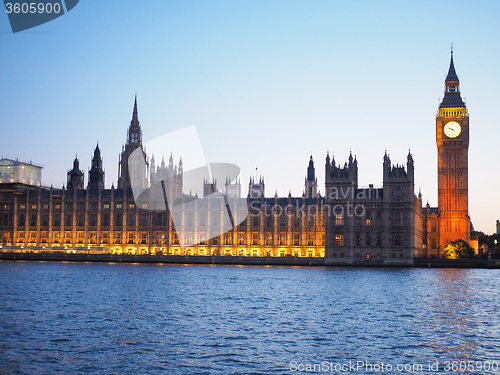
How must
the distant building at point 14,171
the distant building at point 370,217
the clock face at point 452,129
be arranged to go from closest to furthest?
1. the distant building at point 370,217
2. the clock face at point 452,129
3. the distant building at point 14,171

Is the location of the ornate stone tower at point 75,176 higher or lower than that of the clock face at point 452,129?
lower

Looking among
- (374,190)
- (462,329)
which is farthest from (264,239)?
(462,329)

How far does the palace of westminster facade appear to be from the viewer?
12675 cm

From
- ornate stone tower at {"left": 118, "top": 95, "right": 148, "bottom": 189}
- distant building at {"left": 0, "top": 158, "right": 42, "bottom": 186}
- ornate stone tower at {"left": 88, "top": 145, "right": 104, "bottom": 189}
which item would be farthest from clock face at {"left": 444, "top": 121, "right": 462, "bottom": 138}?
distant building at {"left": 0, "top": 158, "right": 42, "bottom": 186}

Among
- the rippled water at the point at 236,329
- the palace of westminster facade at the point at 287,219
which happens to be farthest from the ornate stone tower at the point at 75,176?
the rippled water at the point at 236,329

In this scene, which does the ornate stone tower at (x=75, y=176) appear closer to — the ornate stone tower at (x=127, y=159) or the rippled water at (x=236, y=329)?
the ornate stone tower at (x=127, y=159)

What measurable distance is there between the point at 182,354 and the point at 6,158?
171962 millimetres

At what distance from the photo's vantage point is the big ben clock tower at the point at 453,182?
15038cm


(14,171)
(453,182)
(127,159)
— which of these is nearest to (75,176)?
(127,159)

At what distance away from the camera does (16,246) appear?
15688 centimetres

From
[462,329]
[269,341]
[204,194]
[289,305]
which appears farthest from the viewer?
[204,194]

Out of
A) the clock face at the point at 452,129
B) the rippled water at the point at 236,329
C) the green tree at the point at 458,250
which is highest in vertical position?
the clock face at the point at 452,129

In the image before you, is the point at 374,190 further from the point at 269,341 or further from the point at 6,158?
the point at 6,158

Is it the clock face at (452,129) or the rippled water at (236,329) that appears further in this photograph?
the clock face at (452,129)
